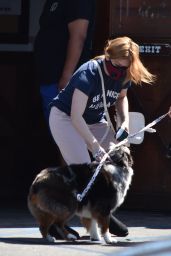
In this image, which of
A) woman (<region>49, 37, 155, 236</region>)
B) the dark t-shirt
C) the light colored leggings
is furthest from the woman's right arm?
the dark t-shirt

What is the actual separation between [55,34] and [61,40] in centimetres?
9

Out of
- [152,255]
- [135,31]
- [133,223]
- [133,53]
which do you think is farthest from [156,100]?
[152,255]

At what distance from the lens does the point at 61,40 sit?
7.80 metres

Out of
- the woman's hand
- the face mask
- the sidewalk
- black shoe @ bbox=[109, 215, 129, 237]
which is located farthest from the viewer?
black shoe @ bbox=[109, 215, 129, 237]

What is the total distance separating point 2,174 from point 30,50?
1.67 m

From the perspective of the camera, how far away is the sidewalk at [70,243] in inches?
241

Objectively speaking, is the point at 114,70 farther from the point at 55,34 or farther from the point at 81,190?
the point at 55,34

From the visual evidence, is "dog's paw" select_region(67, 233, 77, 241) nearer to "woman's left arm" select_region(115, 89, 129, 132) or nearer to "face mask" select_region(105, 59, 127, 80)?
"woman's left arm" select_region(115, 89, 129, 132)

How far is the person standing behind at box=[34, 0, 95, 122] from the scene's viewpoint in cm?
767

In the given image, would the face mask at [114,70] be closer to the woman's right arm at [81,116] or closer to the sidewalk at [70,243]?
the woman's right arm at [81,116]

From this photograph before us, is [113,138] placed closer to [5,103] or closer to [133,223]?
[133,223]

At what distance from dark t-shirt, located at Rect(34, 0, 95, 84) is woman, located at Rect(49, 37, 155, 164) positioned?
1222 millimetres

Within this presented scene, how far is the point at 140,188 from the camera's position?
28.2ft

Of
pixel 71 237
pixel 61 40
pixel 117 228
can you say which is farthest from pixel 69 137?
pixel 61 40
